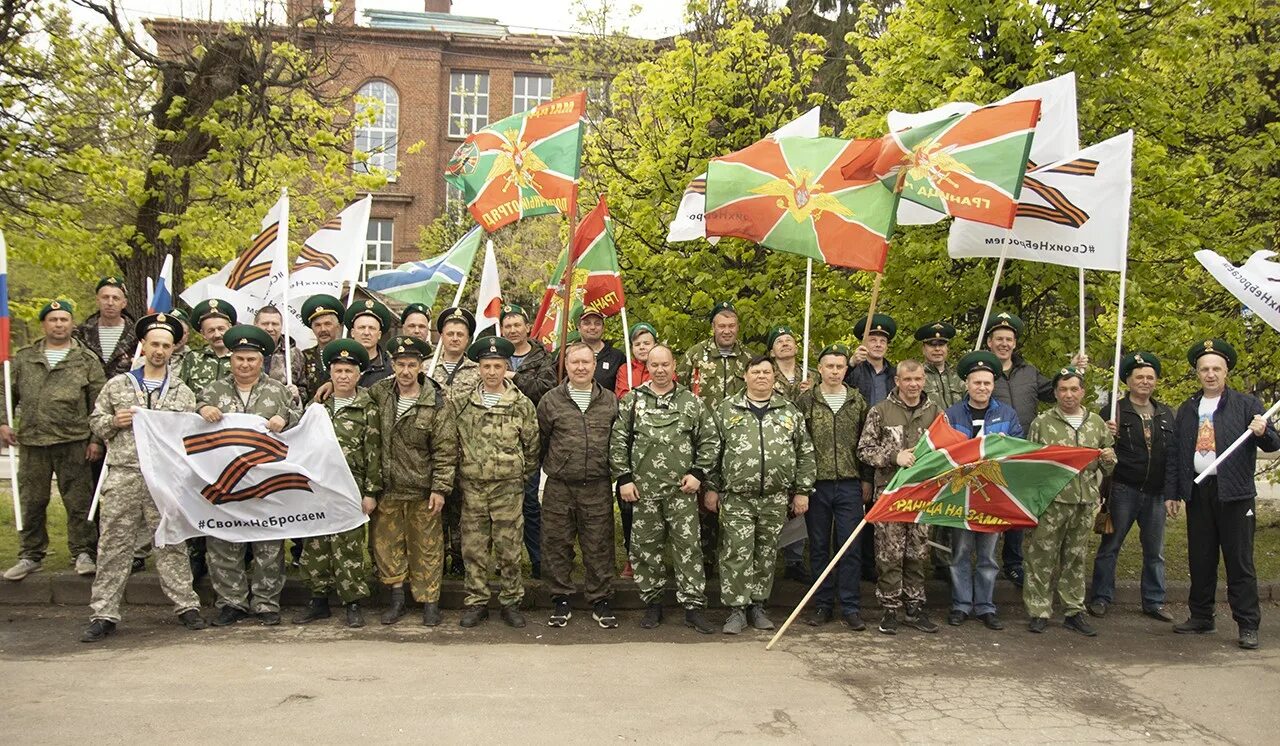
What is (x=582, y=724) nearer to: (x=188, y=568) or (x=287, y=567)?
(x=188, y=568)

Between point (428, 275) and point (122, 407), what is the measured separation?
4080 millimetres

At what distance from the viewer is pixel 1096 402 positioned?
9.84 meters

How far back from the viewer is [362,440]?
765 centimetres

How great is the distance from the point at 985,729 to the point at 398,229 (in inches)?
1504

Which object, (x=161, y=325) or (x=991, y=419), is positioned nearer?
(x=161, y=325)

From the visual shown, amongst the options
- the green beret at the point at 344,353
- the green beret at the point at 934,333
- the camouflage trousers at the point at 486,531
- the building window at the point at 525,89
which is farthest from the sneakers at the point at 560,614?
the building window at the point at 525,89

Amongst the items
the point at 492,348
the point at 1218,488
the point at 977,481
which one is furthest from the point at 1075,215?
the point at 492,348

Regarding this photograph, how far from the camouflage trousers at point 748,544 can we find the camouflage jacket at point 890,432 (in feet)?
2.49

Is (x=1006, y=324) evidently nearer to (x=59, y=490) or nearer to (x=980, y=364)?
(x=980, y=364)

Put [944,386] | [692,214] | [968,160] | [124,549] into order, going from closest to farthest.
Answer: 1. [124,549]
2. [968,160]
3. [944,386]
4. [692,214]

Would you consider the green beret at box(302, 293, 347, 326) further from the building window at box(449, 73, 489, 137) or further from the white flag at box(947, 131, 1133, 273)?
the building window at box(449, 73, 489, 137)

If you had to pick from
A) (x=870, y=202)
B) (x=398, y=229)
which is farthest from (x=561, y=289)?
(x=398, y=229)

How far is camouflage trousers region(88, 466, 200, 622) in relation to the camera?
7176 mm

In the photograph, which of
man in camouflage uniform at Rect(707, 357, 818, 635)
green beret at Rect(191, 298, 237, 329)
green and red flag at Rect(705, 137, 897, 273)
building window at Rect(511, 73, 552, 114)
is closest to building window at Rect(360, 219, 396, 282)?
building window at Rect(511, 73, 552, 114)
